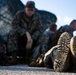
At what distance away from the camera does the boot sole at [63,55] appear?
10.9 feet

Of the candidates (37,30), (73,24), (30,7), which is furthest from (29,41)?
(73,24)

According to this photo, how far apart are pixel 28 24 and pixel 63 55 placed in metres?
2.21

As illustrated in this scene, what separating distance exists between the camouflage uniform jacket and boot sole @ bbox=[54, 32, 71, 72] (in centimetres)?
186

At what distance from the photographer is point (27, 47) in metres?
5.11

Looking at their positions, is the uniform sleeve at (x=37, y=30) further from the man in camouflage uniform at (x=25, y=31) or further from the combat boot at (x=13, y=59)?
the combat boot at (x=13, y=59)

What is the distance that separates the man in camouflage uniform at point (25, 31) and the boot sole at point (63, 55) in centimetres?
154

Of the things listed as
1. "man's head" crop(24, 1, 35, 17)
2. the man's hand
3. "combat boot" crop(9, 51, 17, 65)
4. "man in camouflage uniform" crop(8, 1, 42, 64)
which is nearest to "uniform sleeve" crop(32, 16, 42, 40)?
"man in camouflage uniform" crop(8, 1, 42, 64)

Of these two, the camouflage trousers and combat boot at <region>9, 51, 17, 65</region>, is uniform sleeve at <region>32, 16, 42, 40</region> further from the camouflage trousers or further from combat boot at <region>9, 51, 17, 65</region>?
combat boot at <region>9, 51, 17, 65</region>

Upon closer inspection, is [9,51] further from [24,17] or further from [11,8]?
[11,8]

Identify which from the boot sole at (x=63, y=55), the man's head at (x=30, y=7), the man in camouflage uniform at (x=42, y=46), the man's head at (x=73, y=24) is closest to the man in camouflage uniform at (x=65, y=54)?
the boot sole at (x=63, y=55)

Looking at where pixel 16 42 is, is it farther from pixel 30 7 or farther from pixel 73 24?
pixel 73 24

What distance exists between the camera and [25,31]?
511cm

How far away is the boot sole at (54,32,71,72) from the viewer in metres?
3.32

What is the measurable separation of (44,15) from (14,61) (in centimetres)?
349
